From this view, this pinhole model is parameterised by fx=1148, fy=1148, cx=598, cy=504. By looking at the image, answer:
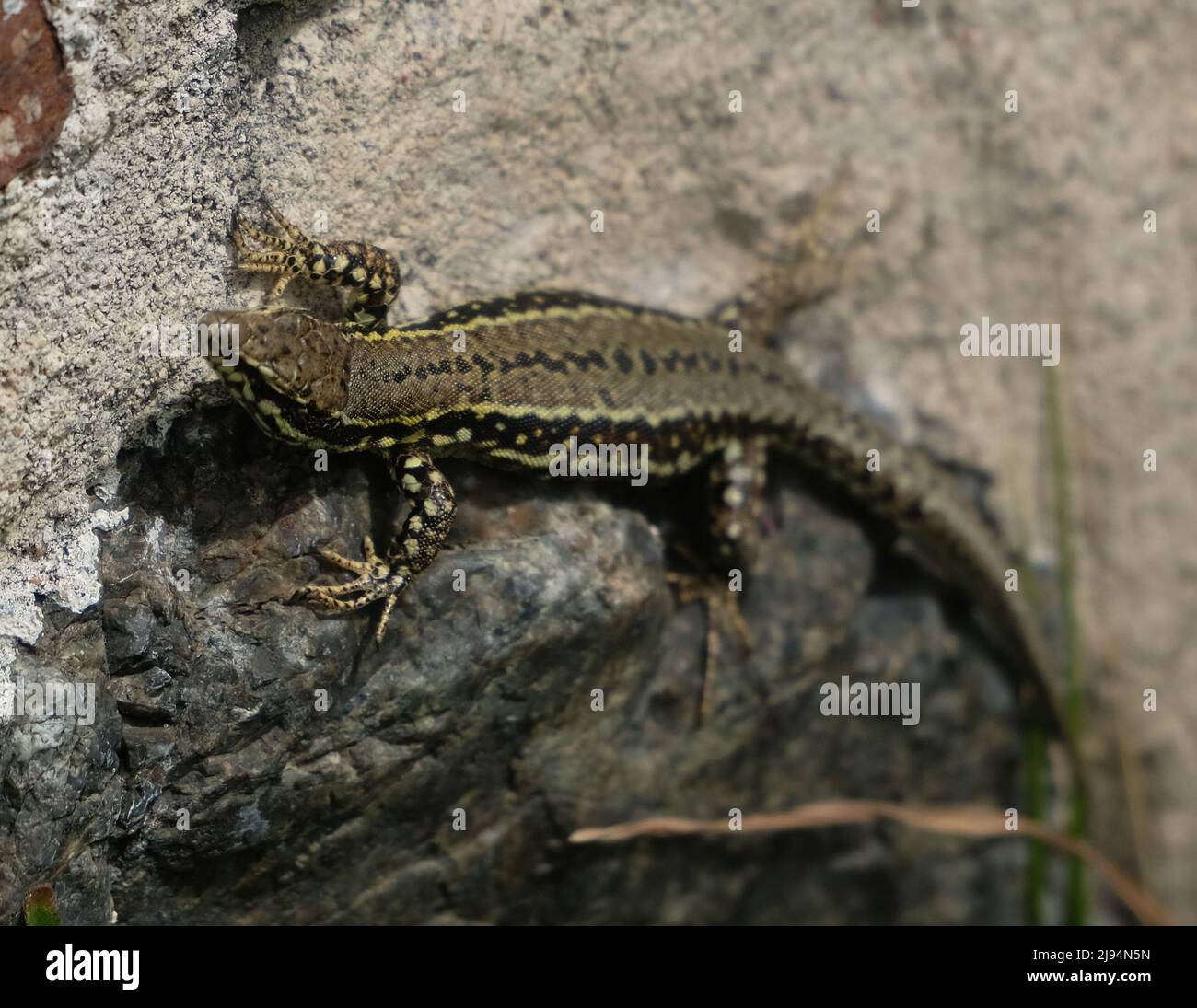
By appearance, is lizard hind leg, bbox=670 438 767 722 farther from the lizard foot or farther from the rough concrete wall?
the lizard foot

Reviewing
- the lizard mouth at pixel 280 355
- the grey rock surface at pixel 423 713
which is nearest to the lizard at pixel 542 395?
the lizard mouth at pixel 280 355

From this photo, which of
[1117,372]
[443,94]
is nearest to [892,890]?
[1117,372]

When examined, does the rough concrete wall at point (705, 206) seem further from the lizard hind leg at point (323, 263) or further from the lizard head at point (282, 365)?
the lizard head at point (282, 365)

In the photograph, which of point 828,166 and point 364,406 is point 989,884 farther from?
point 364,406

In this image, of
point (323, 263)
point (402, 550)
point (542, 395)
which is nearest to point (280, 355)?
point (323, 263)

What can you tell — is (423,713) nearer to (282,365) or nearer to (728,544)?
(282,365)

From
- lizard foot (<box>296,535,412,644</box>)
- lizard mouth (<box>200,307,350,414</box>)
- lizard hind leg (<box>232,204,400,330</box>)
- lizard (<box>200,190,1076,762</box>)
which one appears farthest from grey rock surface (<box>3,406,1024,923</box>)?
lizard hind leg (<box>232,204,400,330</box>)
